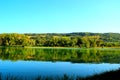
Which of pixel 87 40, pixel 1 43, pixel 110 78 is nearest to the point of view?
→ pixel 110 78

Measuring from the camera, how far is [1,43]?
12044 cm

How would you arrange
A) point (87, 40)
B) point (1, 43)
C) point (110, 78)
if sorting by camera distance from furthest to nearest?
point (87, 40) → point (1, 43) → point (110, 78)

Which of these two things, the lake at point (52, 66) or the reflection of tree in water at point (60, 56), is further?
the reflection of tree in water at point (60, 56)

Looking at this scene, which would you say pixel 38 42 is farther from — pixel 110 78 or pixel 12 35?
pixel 110 78

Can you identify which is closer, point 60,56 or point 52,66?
point 52,66

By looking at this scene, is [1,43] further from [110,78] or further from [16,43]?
[110,78]

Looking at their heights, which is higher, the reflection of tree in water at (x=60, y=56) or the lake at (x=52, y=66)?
the lake at (x=52, y=66)

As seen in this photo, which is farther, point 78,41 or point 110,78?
point 78,41

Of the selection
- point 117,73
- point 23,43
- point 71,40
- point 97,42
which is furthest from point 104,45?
point 117,73

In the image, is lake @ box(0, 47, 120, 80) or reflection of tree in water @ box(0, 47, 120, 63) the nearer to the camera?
lake @ box(0, 47, 120, 80)

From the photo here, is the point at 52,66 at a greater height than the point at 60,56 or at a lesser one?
greater

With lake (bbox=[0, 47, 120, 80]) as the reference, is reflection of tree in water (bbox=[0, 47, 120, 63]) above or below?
below

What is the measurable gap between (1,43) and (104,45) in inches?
2022

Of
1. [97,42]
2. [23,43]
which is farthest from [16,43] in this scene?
[97,42]
